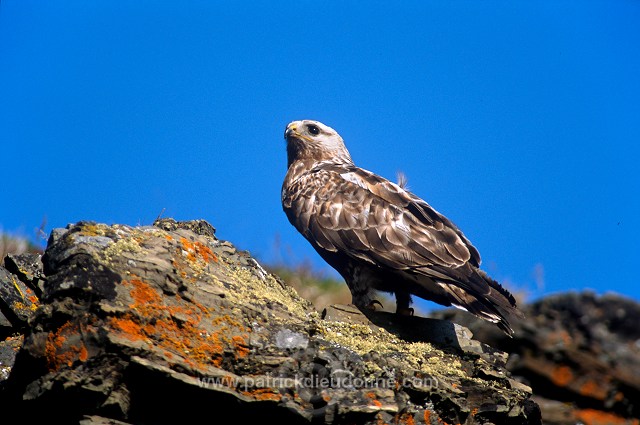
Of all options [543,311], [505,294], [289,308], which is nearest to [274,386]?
[289,308]

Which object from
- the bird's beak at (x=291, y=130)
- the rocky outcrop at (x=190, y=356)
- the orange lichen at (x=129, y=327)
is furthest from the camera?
the bird's beak at (x=291, y=130)

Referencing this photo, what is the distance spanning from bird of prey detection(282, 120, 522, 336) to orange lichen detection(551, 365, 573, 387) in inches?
124

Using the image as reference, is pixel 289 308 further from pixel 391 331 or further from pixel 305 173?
pixel 305 173

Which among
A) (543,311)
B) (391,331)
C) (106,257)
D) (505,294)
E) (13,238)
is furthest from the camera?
(13,238)

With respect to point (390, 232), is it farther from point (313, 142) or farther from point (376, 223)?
point (313, 142)

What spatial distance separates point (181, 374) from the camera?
507cm

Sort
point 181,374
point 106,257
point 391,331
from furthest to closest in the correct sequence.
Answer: point 391,331 < point 106,257 < point 181,374

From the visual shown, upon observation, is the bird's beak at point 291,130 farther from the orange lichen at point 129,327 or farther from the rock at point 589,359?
the rock at point 589,359

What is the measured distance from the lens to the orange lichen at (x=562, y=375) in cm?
405

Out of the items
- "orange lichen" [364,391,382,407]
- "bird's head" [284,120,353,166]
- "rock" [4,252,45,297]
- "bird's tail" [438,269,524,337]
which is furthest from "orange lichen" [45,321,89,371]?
"bird's head" [284,120,353,166]

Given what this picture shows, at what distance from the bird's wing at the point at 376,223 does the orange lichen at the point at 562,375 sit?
149 inches

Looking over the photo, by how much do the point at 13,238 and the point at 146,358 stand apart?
5338mm

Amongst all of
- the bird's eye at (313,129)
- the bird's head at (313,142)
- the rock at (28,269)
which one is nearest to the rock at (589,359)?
the rock at (28,269)

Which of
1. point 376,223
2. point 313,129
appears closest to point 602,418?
point 376,223
